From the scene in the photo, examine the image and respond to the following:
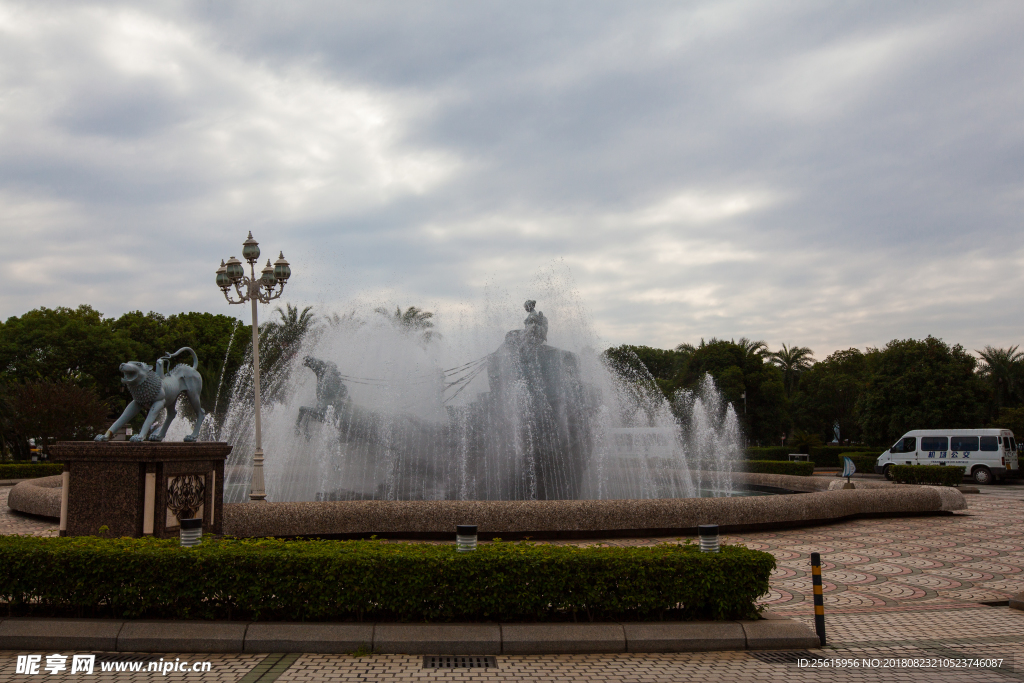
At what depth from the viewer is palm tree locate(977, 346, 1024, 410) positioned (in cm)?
4591

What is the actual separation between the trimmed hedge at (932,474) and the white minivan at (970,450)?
6169mm

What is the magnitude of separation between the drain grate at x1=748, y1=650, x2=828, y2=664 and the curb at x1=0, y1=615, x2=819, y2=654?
0.25 ft

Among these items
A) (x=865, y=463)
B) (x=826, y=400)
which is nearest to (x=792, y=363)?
(x=826, y=400)

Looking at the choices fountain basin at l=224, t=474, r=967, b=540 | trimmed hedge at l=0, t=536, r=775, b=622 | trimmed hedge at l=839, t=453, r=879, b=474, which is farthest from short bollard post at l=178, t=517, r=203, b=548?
trimmed hedge at l=839, t=453, r=879, b=474

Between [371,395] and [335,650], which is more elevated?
Result: [371,395]

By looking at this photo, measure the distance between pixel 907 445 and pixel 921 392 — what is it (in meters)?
10.9

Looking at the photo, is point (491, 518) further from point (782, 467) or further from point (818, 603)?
point (782, 467)

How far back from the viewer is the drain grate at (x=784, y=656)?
5609mm

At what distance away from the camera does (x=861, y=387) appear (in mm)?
50875

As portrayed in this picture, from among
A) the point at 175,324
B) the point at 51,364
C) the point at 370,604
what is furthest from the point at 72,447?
the point at 175,324

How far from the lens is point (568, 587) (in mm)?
5988

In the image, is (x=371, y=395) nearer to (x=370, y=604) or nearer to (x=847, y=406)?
(x=370, y=604)

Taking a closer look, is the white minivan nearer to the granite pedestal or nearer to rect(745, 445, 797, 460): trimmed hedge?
rect(745, 445, 797, 460): trimmed hedge

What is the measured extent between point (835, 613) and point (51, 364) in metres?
51.6
